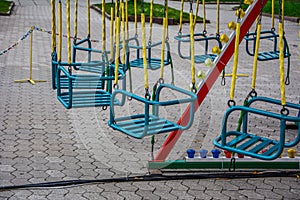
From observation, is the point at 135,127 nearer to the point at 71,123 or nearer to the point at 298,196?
the point at 298,196

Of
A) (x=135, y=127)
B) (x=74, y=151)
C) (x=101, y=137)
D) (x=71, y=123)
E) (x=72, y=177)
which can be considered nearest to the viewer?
(x=135, y=127)

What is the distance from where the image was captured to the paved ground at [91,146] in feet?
19.6

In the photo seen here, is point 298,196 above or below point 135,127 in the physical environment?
below

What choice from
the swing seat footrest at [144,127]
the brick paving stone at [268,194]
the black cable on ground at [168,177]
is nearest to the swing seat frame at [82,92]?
the swing seat footrest at [144,127]

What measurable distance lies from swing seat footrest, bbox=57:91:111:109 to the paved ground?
92 centimetres

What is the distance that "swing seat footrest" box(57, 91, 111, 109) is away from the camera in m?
5.61

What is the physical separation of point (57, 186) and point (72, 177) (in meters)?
0.30

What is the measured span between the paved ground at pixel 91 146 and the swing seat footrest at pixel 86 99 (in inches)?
36.2

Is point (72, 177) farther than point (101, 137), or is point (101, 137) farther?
point (101, 137)

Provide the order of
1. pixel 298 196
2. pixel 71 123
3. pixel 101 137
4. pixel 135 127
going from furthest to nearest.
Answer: pixel 71 123 → pixel 101 137 → pixel 298 196 → pixel 135 127

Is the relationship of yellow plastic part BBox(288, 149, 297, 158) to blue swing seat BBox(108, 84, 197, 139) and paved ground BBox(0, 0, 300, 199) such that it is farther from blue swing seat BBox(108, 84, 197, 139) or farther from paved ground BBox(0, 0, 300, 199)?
blue swing seat BBox(108, 84, 197, 139)

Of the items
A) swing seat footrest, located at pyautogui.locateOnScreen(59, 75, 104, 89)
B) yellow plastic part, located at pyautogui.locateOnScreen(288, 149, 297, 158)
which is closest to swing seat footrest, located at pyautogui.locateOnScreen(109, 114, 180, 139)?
swing seat footrest, located at pyautogui.locateOnScreen(59, 75, 104, 89)

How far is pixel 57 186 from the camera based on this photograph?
6027 mm

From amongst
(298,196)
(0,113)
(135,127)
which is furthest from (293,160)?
(0,113)
